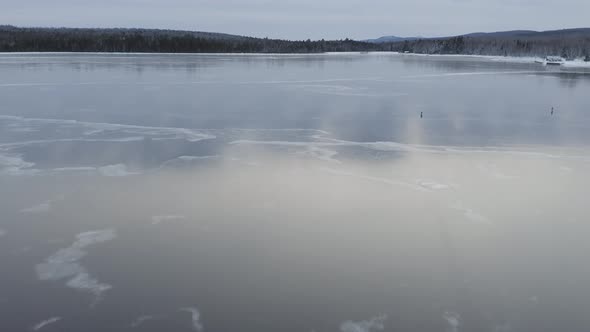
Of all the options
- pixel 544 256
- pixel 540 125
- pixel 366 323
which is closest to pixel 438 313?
pixel 366 323

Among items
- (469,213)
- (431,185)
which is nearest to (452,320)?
(469,213)

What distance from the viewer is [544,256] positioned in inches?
313

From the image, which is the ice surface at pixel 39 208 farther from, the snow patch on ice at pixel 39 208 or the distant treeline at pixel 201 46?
the distant treeline at pixel 201 46

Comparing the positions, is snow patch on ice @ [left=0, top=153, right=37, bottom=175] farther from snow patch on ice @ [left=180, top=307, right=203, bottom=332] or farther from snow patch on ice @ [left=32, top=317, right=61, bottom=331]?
snow patch on ice @ [left=180, top=307, right=203, bottom=332]

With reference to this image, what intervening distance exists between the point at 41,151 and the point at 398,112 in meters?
15.5

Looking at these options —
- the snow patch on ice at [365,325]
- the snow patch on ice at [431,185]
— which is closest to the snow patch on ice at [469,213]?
the snow patch on ice at [431,185]

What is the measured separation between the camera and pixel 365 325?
6.03 m

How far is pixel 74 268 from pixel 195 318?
7.76 ft

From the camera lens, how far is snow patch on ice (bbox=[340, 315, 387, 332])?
19.5 feet

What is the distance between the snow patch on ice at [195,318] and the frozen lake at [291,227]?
0.03 metres

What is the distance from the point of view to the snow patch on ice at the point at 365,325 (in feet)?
19.5

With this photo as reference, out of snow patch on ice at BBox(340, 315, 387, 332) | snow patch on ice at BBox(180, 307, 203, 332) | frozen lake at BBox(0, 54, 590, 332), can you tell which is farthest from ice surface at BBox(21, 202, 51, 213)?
snow patch on ice at BBox(340, 315, 387, 332)

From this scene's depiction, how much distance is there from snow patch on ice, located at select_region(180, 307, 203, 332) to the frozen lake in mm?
32

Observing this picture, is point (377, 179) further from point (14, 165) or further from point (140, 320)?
point (14, 165)
